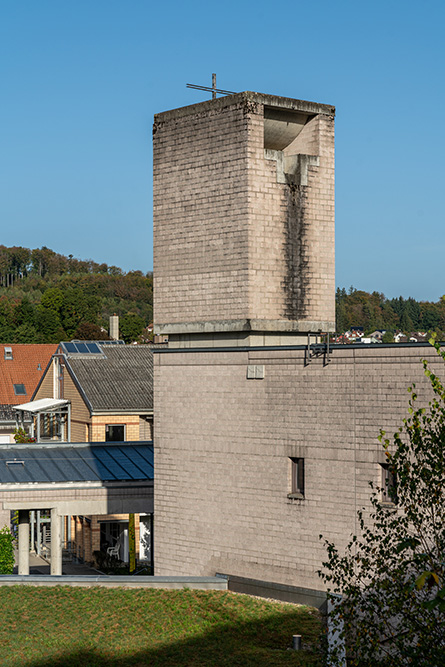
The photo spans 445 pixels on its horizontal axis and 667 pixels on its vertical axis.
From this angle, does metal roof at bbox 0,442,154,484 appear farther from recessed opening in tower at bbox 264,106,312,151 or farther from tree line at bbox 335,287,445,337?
tree line at bbox 335,287,445,337

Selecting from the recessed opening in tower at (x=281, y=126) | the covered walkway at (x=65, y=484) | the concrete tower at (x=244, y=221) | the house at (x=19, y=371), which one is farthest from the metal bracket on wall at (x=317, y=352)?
the house at (x=19, y=371)

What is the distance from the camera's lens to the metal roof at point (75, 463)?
Answer: 103 feet

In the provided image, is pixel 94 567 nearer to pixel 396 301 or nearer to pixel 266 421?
pixel 266 421

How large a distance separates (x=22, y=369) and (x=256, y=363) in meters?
49.5

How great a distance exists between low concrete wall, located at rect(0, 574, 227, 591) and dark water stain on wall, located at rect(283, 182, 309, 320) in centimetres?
745

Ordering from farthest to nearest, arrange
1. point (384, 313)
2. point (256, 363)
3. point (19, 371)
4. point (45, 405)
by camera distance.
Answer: point (384, 313), point (19, 371), point (45, 405), point (256, 363)

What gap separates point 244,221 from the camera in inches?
942

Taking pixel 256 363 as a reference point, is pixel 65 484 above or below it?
below

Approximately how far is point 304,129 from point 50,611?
48.3 ft

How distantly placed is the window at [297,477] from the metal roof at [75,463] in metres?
9.82

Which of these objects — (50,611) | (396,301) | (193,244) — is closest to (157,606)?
(50,611)

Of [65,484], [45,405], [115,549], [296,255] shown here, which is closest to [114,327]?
[45,405]

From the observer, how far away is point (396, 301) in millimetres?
195500

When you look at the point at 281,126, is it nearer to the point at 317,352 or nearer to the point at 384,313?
the point at 317,352
